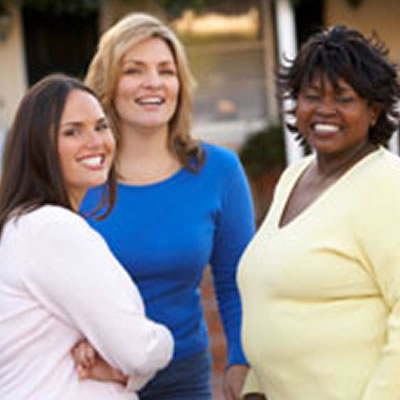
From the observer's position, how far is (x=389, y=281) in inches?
77.5

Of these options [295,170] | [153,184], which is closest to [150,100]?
[153,184]

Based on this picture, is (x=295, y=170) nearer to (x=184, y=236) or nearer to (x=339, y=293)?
(x=184, y=236)

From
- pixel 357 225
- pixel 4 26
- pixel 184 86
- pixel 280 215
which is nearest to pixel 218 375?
pixel 184 86

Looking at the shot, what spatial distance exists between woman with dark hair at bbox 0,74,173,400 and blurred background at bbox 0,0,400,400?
682cm

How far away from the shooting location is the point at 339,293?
2.04m

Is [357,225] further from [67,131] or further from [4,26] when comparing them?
[4,26]

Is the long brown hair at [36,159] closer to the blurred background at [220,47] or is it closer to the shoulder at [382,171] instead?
the shoulder at [382,171]

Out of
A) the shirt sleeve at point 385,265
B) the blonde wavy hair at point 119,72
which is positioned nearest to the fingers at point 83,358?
the shirt sleeve at point 385,265

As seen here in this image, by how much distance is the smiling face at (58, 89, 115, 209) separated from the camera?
86.2 inches

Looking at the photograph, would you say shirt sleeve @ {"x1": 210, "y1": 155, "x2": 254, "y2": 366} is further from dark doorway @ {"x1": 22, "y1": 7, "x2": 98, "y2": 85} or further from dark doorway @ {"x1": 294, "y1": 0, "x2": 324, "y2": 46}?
dark doorway @ {"x1": 294, "y1": 0, "x2": 324, "y2": 46}

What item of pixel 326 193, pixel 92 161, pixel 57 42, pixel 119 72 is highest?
pixel 57 42

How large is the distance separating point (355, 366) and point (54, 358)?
721 mm

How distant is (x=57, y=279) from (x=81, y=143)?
0.40 m

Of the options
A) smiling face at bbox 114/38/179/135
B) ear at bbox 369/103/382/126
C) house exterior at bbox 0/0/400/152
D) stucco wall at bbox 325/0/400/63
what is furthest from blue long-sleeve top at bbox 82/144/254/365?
stucco wall at bbox 325/0/400/63
